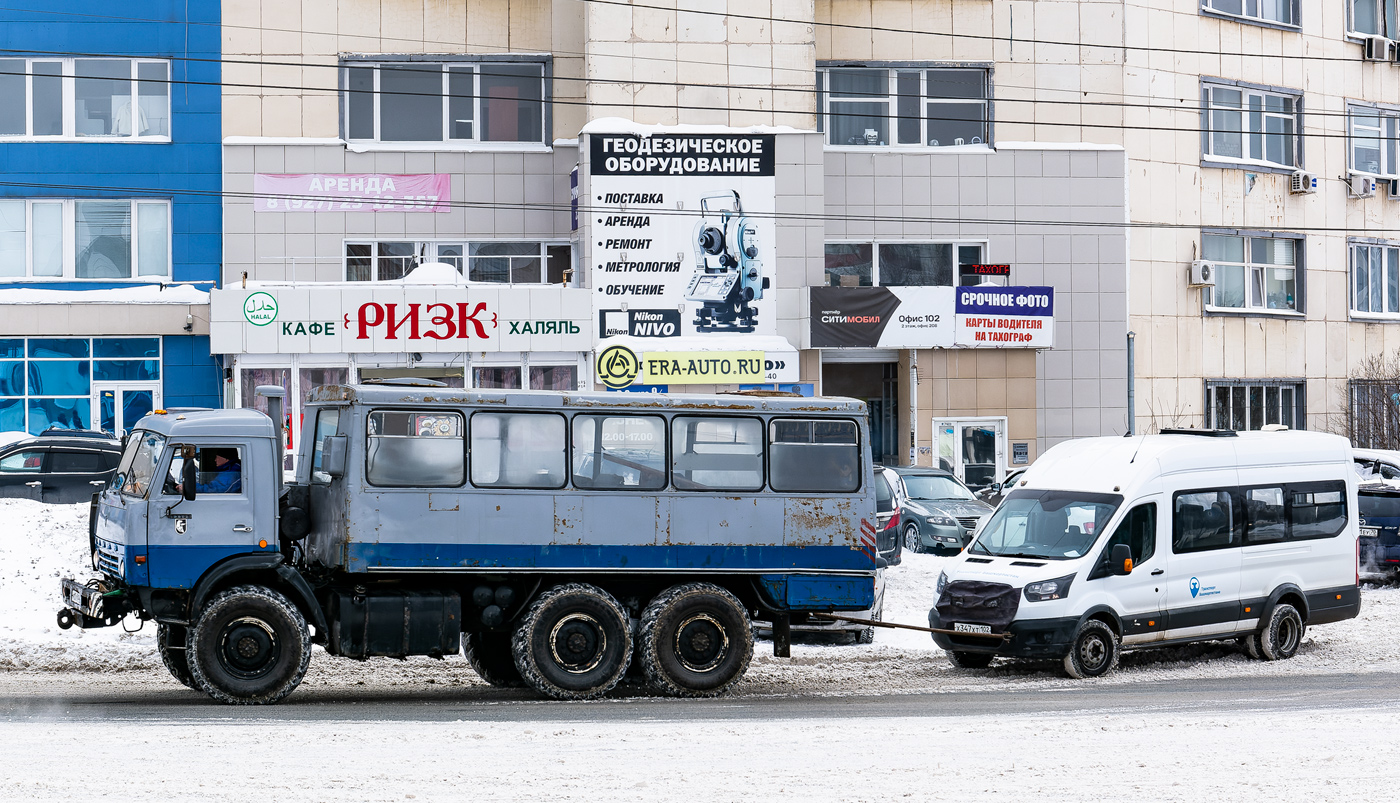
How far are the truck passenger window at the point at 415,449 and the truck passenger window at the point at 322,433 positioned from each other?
1.71 feet

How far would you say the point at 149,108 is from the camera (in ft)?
105

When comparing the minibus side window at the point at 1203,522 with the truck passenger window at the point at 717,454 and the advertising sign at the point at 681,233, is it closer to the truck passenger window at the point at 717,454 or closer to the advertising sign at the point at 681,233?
the truck passenger window at the point at 717,454

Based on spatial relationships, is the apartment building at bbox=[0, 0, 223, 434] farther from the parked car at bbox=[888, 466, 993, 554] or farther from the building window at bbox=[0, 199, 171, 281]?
the parked car at bbox=[888, 466, 993, 554]

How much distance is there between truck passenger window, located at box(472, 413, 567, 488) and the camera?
14.0m

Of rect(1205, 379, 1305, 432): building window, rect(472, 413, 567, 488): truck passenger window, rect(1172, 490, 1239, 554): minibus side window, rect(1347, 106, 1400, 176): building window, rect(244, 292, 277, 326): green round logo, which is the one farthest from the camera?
rect(1347, 106, 1400, 176): building window

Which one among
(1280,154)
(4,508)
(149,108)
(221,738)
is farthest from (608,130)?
(221,738)

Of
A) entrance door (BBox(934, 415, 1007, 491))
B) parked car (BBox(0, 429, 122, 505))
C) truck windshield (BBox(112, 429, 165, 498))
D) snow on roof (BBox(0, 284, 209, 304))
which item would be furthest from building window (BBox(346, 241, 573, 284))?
truck windshield (BBox(112, 429, 165, 498))

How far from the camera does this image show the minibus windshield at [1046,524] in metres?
16.0

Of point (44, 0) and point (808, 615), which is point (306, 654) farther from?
point (44, 0)

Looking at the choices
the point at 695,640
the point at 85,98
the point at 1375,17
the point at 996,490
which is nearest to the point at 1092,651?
the point at 695,640

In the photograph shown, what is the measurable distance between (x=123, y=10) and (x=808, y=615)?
23230 mm

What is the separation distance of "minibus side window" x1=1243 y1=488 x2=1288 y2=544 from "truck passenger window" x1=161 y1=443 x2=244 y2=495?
35.1ft

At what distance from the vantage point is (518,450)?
1411cm

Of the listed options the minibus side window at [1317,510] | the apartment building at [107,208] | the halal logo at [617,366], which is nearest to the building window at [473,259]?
the apartment building at [107,208]
